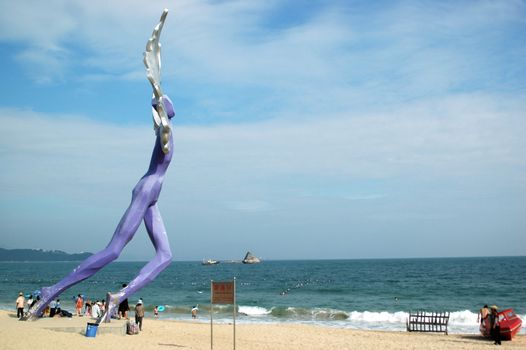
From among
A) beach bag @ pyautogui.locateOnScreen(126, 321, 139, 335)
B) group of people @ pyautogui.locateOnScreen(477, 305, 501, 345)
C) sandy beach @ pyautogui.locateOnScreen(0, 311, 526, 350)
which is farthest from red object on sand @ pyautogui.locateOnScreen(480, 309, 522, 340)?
beach bag @ pyautogui.locateOnScreen(126, 321, 139, 335)

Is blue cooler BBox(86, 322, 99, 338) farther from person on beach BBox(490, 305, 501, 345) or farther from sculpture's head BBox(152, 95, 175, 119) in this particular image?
person on beach BBox(490, 305, 501, 345)

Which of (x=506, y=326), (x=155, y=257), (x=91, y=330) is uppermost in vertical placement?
(x=155, y=257)

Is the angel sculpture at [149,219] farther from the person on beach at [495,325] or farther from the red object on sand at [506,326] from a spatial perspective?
the red object on sand at [506,326]

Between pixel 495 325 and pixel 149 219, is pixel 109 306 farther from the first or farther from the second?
pixel 495 325

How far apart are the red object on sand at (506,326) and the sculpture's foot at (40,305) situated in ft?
47.7

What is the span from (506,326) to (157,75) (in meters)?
14.2

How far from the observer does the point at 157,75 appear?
19.1 m

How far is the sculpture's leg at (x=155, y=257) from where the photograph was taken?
18484 millimetres

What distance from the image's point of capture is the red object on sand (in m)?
21.6

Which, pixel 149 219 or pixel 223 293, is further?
pixel 149 219

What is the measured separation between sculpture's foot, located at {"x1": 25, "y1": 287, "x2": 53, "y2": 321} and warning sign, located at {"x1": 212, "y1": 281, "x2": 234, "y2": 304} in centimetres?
658

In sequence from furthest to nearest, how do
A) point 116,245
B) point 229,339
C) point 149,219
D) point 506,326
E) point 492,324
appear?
point 506,326 → point 492,324 → point 229,339 → point 149,219 → point 116,245

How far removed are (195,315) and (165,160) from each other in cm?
1427

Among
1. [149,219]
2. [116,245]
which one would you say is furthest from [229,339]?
[116,245]
